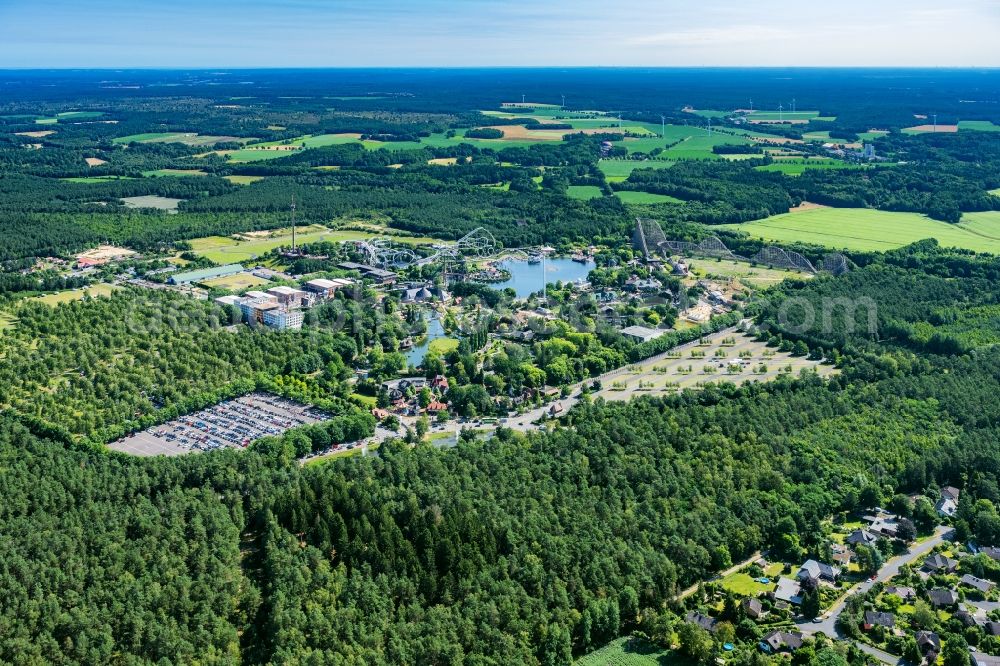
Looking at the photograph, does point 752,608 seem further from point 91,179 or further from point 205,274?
point 91,179

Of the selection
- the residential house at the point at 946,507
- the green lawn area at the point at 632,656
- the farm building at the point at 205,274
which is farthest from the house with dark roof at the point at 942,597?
the farm building at the point at 205,274

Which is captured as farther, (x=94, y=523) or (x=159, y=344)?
(x=159, y=344)

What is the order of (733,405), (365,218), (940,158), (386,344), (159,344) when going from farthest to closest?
(940,158), (365,218), (386,344), (159,344), (733,405)

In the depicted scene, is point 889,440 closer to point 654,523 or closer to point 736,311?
point 654,523

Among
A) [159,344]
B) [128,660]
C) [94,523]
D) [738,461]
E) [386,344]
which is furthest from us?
[386,344]

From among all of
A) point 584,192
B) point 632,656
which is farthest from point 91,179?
point 632,656

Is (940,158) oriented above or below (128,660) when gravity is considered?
above

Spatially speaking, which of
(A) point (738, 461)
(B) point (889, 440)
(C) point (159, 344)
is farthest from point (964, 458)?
(C) point (159, 344)
